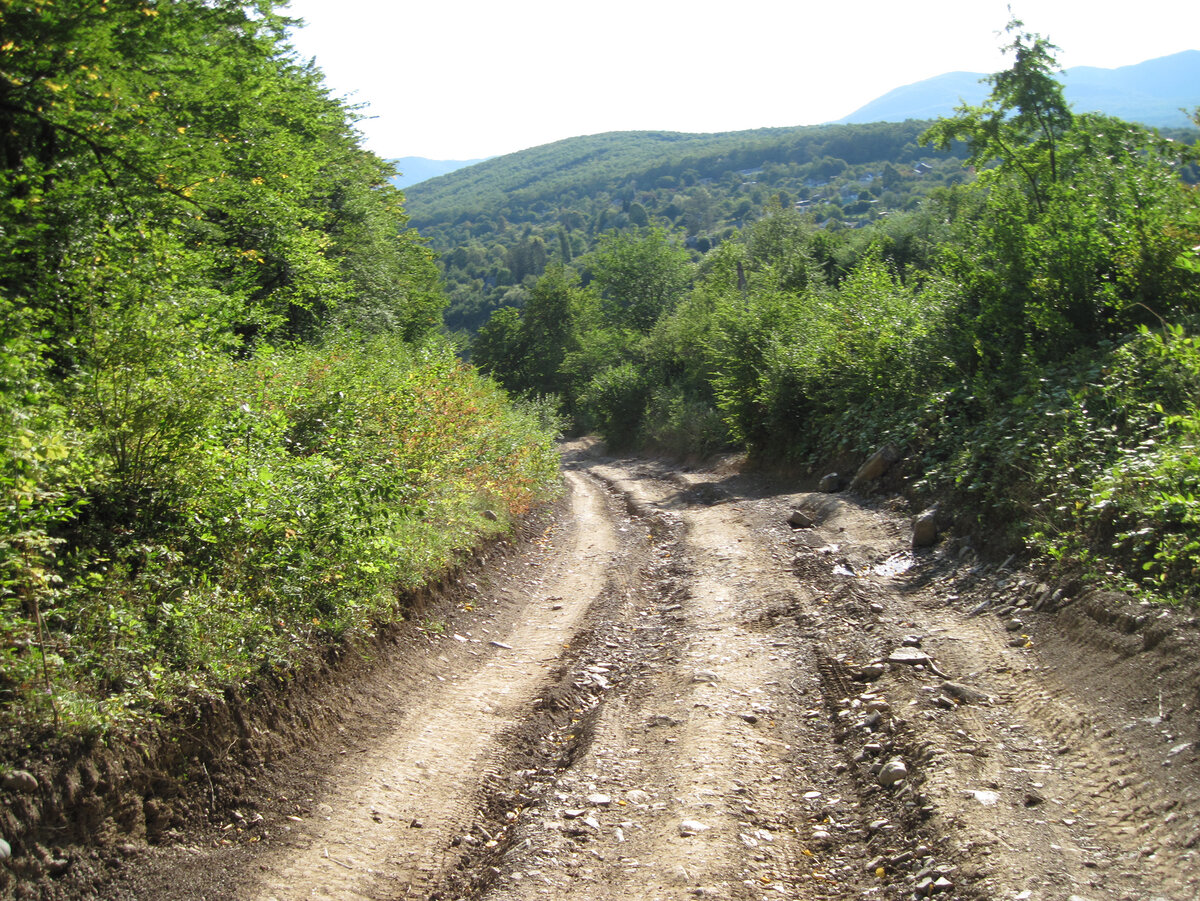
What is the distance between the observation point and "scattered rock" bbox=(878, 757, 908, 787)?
5.09 metres

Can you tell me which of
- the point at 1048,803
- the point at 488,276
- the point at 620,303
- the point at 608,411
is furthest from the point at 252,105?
the point at 488,276

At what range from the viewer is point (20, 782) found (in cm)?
392

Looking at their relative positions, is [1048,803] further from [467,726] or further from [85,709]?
[85,709]

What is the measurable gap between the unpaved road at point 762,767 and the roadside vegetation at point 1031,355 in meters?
1.16

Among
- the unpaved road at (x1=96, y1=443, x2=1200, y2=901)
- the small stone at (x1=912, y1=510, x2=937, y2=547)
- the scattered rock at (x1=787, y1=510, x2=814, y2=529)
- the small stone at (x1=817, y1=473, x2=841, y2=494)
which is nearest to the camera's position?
the unpaved road at (x1=96, y1=443, x2=1200, y2=901)

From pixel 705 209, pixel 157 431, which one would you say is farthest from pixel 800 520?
pixel 705 209

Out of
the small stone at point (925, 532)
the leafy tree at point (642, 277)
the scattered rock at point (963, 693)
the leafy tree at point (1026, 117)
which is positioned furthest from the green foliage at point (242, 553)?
the leafy tree at point (642, 277)

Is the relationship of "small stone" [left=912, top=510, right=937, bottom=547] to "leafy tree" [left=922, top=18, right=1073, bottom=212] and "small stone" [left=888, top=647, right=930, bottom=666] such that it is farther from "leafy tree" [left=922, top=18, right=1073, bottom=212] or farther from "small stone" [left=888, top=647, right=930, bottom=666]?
"leafy tree" [left=922, top=18, right=1073, bottom=212]

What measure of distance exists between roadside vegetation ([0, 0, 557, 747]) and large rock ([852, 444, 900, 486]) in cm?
745

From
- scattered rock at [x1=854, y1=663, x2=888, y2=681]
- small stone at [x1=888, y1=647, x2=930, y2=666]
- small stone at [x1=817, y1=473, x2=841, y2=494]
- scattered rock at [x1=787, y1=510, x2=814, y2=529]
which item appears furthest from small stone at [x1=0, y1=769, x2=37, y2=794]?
small stone at [x1=817, y1=473, x2=841, y2=494]

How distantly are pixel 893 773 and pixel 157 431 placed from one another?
21.2ft

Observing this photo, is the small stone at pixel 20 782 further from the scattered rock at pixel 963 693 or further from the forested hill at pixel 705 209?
the forested hill at pixel 705 209

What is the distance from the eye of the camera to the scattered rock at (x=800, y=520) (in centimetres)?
1326

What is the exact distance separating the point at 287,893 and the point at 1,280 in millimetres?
5766
